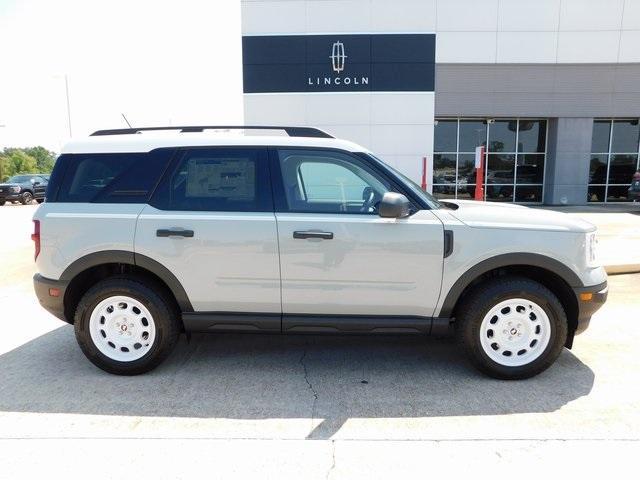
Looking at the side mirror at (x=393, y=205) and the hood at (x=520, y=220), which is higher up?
the side mirror at (x=393, y=205)

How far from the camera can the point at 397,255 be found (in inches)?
144

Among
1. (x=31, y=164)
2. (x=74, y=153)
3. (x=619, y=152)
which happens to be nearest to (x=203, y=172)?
(x=74, y=153)

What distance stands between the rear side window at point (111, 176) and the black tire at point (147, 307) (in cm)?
68

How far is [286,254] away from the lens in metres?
3.70

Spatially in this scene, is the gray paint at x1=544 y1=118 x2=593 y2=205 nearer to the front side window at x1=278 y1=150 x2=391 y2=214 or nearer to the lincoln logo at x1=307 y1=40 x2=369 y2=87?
the lincoln logo at x1=307 y1=40 x2=369 y2=87

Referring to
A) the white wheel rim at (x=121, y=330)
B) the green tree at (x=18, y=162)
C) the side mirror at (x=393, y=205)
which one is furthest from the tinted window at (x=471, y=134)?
Answer: the green tree at (x=18, y=162)

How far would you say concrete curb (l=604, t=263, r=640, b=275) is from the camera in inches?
292

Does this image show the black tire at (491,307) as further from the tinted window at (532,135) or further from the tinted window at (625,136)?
the tinted window at (625,136)

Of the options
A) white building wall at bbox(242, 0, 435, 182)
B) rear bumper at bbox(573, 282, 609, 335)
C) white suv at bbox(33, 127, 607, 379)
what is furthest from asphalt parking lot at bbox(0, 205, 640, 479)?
white building wall at bbox(242, 0, 435, 182)

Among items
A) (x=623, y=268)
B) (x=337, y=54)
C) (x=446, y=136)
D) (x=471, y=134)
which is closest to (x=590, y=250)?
(x=623, y=268)

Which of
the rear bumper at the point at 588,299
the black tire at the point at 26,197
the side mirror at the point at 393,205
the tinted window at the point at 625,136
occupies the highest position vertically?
the tinted window at the point at 625,136

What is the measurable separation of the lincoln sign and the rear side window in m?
16.0

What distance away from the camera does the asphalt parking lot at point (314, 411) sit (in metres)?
2.76

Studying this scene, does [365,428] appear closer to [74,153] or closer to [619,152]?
[74,153]
